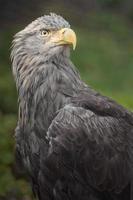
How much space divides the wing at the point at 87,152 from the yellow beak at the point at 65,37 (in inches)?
22.5

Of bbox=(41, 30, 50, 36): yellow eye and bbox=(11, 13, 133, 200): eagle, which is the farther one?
bbox=(41, 30, 50, 36): yellow eye

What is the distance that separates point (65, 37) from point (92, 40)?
1056cm

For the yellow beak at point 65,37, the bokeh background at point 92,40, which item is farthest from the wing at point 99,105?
the bokeh background at point 92,40

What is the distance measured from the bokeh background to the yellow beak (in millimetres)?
3911

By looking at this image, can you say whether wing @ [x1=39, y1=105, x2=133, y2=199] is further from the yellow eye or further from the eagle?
the yellow eye

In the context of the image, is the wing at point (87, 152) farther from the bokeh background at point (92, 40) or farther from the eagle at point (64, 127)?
the bokeh background at point (92, 40)

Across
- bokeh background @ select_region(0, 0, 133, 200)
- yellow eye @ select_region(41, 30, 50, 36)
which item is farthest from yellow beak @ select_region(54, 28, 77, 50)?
bokeh background @ select_region(0, 0, 133, 200)

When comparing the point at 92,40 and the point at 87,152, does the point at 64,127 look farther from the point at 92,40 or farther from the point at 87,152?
the point at 92,40

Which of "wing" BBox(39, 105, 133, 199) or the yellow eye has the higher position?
the yellow eye

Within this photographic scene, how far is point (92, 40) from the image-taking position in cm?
2094

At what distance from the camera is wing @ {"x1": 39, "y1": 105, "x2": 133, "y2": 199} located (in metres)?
10.3

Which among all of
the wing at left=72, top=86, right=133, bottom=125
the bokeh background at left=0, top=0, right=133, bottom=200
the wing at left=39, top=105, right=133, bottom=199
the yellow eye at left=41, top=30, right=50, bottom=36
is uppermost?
the yellow eye at left=41, top=30, right=50, bottom=36

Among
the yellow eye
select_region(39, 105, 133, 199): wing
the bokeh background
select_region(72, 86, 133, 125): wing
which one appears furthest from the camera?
the bokeh background

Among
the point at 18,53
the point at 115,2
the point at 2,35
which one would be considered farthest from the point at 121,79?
the point at 18,53
